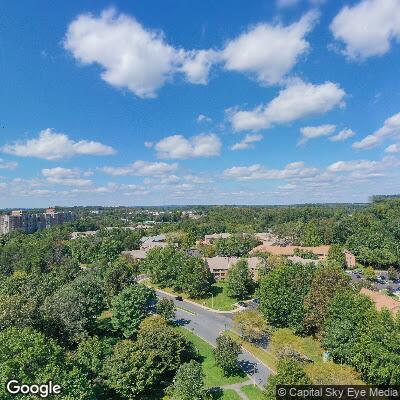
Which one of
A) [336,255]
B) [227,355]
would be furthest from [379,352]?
[336,255]

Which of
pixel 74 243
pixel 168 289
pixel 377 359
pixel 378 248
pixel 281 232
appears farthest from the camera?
pixel 281 232

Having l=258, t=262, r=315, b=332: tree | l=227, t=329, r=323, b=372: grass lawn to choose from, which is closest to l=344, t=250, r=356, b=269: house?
l=258, t=262, r=315, b=332: tree

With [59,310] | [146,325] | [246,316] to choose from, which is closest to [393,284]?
[246,316]

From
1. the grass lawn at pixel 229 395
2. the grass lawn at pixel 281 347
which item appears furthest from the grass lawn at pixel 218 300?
the grass lawn at pixel 229 395

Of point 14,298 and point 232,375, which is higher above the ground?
point 14,298

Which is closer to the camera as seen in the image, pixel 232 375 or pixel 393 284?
pixel 232 375

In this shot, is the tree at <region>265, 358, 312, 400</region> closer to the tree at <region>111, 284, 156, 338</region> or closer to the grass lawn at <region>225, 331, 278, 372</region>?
the grass lawn at <region>225, 331, 278, 372</region>

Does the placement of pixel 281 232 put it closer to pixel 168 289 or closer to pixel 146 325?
pixel 168 289
